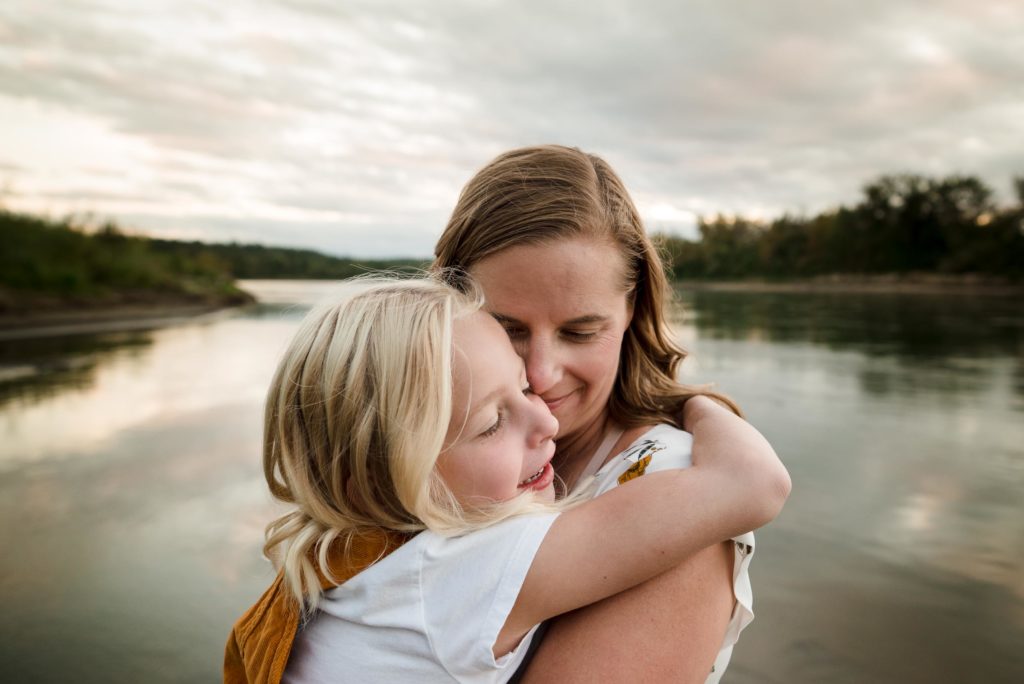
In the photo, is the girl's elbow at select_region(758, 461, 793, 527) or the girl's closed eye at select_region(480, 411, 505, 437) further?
the girl's closed eye at select_region(480, 411, 505, 437)

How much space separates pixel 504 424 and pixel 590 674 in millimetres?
561

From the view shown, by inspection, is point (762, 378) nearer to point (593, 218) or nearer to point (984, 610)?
point (984, 610)

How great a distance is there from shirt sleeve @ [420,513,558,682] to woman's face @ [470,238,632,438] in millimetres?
621

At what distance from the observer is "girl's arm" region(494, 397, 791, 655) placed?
1.25 meters

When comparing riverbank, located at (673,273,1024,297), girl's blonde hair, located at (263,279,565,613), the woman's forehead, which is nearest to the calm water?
girl's blonde hair, located at (263,279,565,613)

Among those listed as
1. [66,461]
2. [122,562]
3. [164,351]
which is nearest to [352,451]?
[122,562]

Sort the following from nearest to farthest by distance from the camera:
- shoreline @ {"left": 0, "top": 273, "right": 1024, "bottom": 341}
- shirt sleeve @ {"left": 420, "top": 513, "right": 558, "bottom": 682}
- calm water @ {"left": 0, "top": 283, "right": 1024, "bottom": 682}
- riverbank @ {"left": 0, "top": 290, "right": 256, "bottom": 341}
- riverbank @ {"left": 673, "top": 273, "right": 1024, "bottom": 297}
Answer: shirt sleeve @ {"left": 420, "top": 513, "right": 558, "bottom": 682}, calm water @ {"left": 0, "top": 283, "right": 1024, "bottom": 682}, riverbank @ {"left": 0, "top": 290, "right": 256, "bottom": 341}, shoreline @ {"left": 0, "top": 273, "right": 1024, "bottom": 341}, riverbank @ {"left": 673, "top": 273, "right": 1024, "bottom": 297}

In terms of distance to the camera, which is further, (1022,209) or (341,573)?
(1022,209)

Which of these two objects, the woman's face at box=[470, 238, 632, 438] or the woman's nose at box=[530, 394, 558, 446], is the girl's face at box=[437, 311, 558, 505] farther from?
the woman's face at box=[470, 238, 632, 438]

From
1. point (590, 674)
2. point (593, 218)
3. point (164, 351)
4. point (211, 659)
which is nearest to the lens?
→ point (590, 674)

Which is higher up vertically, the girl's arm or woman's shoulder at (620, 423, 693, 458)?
woman's shoulder at (620, 423, 693, 458)

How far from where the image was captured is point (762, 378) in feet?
31.5

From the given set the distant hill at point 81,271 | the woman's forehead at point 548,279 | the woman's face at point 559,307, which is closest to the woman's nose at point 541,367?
the woman's face at point 559,307

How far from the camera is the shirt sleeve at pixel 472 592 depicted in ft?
3.90
